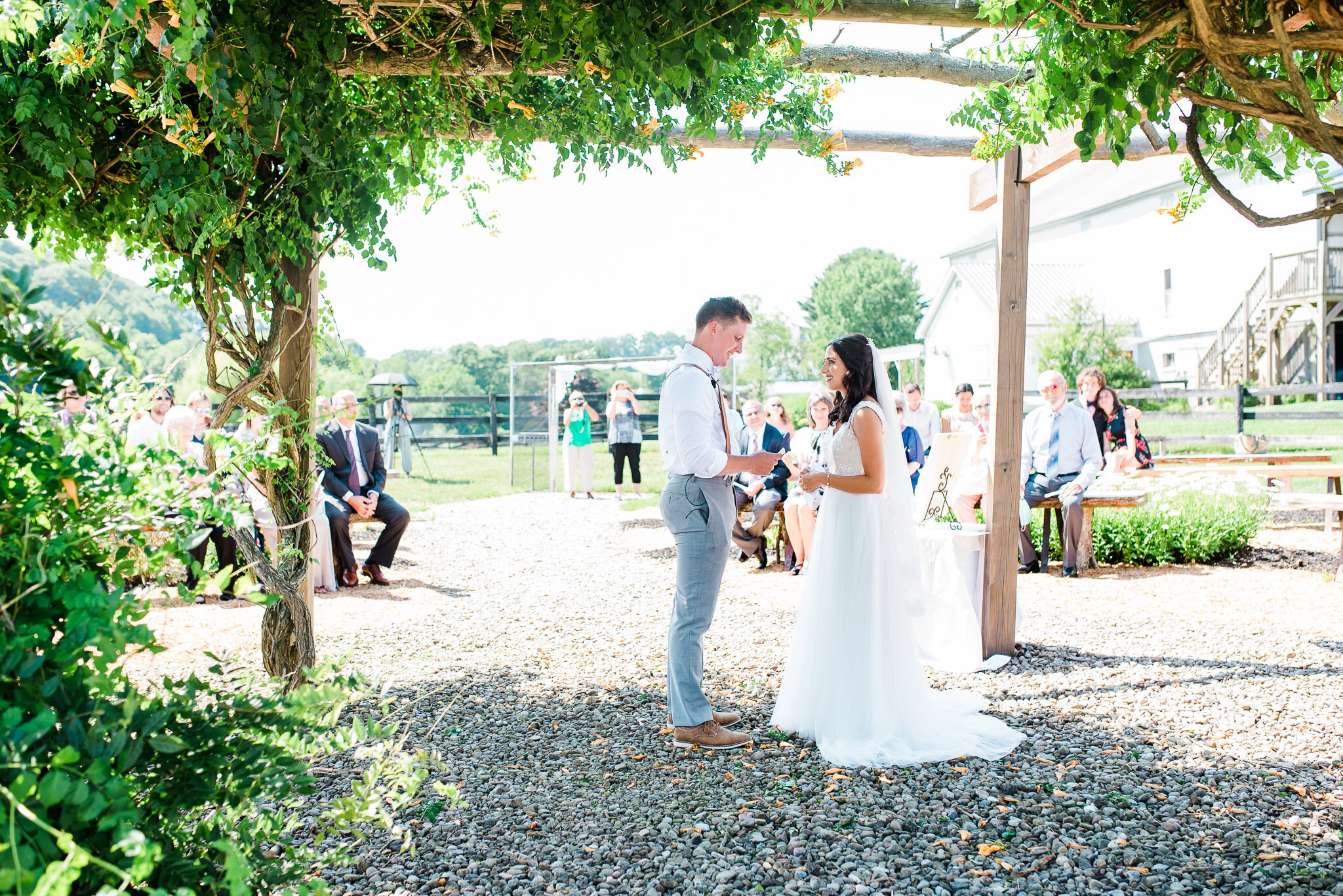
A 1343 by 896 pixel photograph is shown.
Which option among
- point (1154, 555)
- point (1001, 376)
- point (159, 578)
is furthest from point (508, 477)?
point (159, 578)

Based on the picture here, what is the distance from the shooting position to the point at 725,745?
3969mm

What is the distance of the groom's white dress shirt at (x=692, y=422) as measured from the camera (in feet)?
12.4

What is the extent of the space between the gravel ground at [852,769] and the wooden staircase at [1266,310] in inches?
838

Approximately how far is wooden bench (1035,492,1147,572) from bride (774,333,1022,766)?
4.31 metres

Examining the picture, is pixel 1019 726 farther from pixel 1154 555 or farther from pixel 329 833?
pixel 1154 555

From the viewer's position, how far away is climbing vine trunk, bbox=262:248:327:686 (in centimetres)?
407

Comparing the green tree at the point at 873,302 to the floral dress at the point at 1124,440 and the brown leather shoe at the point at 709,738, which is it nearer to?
the floral dress at the point at 1124,440

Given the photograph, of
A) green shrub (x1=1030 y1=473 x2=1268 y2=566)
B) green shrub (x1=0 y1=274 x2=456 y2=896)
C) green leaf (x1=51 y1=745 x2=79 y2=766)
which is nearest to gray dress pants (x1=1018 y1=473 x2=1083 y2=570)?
green shrub (x1=1030 y1=473 x2=1268 y2=566)

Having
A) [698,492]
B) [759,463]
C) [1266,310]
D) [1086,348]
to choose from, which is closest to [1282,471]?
[759,463]

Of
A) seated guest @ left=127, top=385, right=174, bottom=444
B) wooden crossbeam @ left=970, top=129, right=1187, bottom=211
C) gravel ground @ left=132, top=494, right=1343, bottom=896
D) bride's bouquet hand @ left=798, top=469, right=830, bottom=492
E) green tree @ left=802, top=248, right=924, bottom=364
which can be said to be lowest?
gravel ground @ left=132, top=494, right=1343, bottom=896

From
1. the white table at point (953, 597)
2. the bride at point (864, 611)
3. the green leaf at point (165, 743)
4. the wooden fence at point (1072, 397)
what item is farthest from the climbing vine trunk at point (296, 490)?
the wooden fence at point (1072, 397)

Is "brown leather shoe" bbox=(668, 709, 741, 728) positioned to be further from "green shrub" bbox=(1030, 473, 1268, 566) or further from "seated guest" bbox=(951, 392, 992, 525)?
"green shrub" bbox=(1030, 473, 1268, 566)

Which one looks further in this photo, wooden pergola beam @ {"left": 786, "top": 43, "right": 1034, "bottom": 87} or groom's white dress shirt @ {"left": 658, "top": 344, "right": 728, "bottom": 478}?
wooden pergola beam @ {"left": 786, "top": 43, "right": 1034, "bottom": 87}

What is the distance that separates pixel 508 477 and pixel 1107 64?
17153 mm
